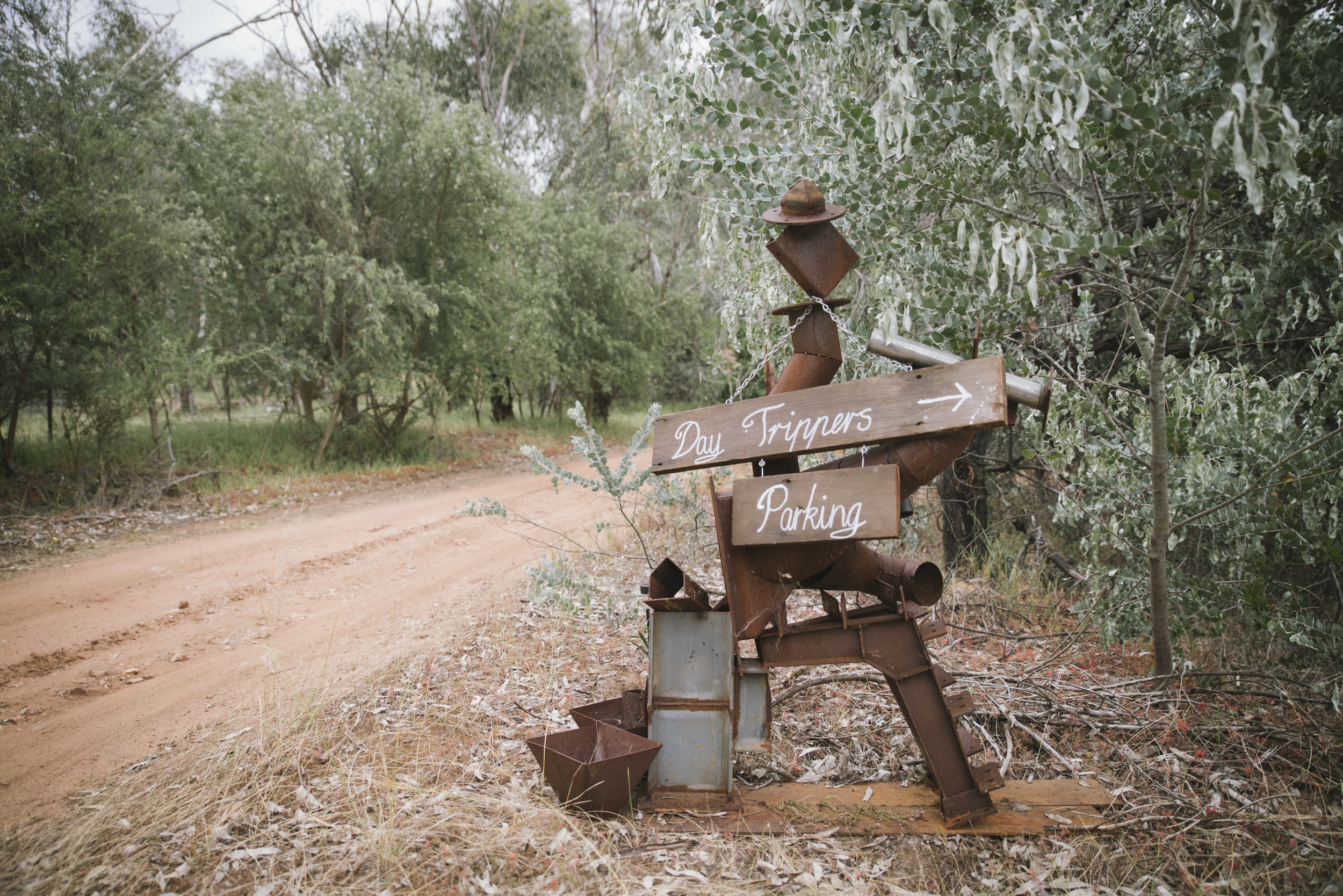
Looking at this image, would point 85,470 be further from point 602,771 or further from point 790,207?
point 790,207

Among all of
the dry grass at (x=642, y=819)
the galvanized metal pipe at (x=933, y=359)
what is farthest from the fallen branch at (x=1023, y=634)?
→ the galvanized metal pipe at (x=933, y=359)

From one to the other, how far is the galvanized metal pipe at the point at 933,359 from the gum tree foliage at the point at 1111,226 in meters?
0.16

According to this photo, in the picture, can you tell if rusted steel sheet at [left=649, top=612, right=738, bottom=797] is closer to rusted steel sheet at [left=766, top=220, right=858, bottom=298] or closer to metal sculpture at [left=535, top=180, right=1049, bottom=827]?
metal sculpture at [left=535, top=180, right=1049, bottom=827]

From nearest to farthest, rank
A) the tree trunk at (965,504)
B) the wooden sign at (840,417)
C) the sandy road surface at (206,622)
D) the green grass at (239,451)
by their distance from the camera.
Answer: the wooden sign at (840,417) → the sandy road surface at (206,622) → the tree trunk at (965,504) → the green grass at (239,451)

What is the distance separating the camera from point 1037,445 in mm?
4285

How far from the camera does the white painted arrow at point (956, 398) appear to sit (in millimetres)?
2477

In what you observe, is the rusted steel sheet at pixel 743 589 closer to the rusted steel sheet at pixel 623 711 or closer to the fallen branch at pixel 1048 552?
the rusted steel sheet at pixel 623 711

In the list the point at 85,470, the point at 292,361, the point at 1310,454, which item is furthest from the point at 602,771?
the point at 292,361

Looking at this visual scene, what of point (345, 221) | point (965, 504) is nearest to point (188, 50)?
point (345, 221)

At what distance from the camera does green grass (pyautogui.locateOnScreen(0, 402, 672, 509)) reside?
9516mm

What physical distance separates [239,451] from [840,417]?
490 inches

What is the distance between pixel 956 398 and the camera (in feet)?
8.17

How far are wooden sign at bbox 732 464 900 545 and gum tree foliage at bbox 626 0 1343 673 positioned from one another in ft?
2.53

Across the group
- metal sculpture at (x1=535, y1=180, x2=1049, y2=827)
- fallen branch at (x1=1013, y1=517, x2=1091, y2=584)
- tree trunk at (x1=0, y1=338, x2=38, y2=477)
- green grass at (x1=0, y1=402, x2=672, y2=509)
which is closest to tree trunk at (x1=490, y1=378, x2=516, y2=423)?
green grass at (x1=0, y1=402, x2=672, y2=509)
